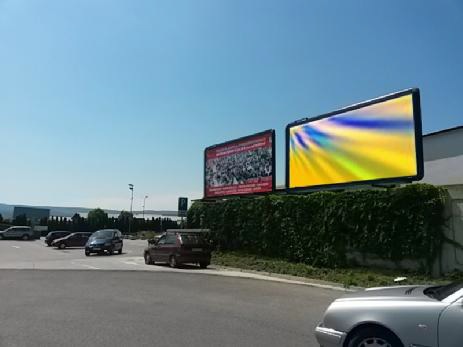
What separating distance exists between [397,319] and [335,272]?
14.0 m

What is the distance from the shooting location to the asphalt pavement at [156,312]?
317 inches

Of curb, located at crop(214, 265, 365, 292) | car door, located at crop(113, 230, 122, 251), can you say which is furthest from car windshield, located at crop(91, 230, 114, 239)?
curb, located at crop(214, 265, 365, 292)

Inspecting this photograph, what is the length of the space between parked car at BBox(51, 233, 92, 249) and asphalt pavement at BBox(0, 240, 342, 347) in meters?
29.8

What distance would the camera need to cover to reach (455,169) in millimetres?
27188

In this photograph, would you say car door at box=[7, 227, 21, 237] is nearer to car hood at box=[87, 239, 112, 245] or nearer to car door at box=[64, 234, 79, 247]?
car door at box=[64, 234, 79, 247]

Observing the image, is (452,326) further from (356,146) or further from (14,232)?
(14,232)

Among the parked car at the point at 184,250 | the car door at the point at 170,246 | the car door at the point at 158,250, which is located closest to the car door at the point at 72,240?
the car door at the point at 158,250

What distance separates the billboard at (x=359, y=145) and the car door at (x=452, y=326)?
1393cm

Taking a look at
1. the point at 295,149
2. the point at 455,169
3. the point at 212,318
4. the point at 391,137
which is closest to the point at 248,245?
the point at 295,149

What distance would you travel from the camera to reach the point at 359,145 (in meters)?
20.9

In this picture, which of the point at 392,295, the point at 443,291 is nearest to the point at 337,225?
the point at 392,295

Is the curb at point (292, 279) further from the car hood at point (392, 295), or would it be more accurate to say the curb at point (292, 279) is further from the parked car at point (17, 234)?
the parked car at point (17, 234)

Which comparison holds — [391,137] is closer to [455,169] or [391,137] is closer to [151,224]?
[455,169]

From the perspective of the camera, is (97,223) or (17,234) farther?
(97,223)
